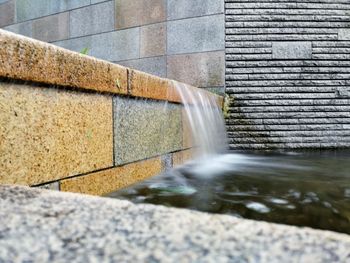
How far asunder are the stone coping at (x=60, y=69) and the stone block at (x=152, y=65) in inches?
129

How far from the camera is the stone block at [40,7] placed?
21.5 ft

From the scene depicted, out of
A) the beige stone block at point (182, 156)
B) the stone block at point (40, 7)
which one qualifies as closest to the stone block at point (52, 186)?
the beige stone block at point (182, 156)

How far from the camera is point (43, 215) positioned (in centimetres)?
82

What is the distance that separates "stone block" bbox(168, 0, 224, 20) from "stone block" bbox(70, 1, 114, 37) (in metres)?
1.21

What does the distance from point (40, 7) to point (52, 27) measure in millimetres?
516

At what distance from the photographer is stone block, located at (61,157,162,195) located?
1.84 meters

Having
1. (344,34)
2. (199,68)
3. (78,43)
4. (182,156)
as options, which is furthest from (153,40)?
(344,34)

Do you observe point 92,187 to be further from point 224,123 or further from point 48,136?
point 224,123

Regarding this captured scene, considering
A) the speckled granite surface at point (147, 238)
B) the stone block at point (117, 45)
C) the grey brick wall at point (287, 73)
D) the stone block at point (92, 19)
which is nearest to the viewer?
→ the speckled granite surface at point (147, 238)

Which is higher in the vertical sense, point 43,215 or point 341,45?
point 341,45

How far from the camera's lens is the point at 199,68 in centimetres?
555

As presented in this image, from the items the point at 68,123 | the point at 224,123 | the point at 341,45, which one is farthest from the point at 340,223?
the point at 341,45

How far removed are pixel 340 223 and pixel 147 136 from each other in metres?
1.51

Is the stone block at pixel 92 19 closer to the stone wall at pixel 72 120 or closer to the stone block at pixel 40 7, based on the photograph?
the stone block at pixel 40 7
